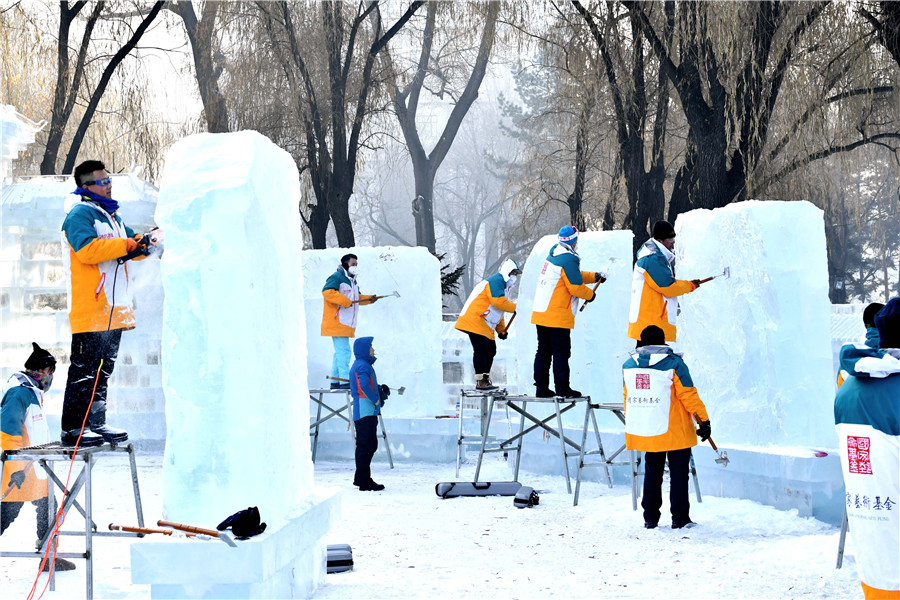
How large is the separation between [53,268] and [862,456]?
9.35 meters

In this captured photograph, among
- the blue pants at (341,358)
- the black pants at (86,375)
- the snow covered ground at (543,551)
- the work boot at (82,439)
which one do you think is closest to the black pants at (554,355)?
the snow covered ground at (543,551)

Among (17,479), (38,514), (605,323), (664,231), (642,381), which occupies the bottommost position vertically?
(38,514)

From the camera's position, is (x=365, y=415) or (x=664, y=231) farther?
(x=365, y=415)

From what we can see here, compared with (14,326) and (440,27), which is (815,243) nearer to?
(14,326)

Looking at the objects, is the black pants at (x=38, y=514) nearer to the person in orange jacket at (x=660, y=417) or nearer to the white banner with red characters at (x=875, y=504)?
the person in orange jacket at (x=660, y=417)

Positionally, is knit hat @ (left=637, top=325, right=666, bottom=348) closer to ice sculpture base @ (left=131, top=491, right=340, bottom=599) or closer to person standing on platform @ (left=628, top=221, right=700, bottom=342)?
person standing on platform @ (left=628, top=221, right=700, bottom=342)

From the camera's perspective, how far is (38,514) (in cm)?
614

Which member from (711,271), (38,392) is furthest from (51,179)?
(711,271)

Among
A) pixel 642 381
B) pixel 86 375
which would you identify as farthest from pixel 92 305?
pixel 642 381

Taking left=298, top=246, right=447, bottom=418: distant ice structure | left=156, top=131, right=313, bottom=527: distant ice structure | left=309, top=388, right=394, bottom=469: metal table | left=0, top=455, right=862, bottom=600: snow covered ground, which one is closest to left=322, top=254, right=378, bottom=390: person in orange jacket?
left=309, top=388, right=394, bottom=469: metal table

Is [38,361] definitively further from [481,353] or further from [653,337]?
[481,353]

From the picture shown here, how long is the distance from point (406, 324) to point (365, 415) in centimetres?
230

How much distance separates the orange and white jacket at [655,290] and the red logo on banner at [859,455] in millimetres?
3590

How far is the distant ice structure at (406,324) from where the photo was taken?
11.2 m
